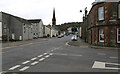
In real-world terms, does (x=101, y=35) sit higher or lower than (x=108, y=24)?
lower

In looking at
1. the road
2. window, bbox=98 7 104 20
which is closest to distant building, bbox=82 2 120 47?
window, bbox=98 7 104 20

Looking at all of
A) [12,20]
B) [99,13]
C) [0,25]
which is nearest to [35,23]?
[12,20]

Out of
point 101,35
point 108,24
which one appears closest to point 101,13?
point 108,24

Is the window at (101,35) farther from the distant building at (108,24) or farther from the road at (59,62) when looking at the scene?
the road at (59,62)

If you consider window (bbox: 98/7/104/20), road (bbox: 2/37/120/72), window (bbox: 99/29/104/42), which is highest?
window (bbox: 98/7/104/20)

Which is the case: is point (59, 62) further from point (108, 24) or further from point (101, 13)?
point (101, 13)

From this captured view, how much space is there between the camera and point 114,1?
60.0 feet

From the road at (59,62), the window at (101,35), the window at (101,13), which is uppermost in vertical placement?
the window at (101,13)

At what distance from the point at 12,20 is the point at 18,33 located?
507 cm

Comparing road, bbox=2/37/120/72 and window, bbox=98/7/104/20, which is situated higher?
window, bbox=98/7/104/20

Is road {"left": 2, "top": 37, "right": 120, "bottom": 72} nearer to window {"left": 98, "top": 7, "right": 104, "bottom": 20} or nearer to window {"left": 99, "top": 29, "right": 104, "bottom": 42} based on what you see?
window {"left": 99, "top": 29, "right": 104, "bottom": 42}

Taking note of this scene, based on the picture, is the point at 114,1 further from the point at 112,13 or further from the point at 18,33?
the point at 18,33

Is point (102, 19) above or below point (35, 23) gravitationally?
below

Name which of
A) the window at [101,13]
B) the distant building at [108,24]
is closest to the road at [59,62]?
the distant building at [108,24]
